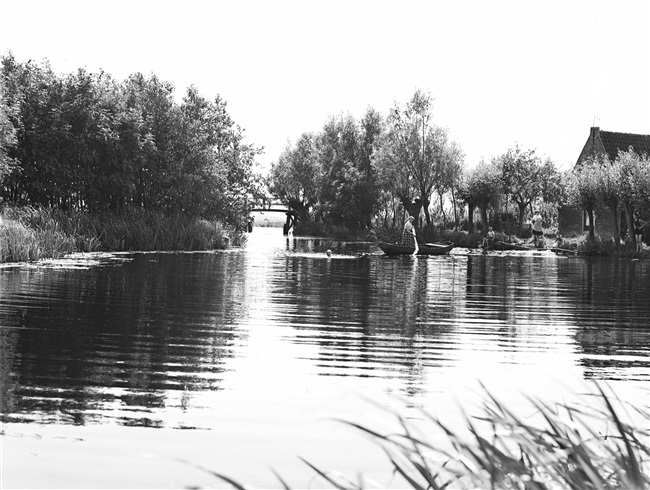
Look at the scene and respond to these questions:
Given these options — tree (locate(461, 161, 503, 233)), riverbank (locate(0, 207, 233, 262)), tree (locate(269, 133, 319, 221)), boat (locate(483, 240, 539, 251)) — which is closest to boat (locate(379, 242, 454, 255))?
boat (locate(483, 240, 539, 251))

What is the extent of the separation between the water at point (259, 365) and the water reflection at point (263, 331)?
5 centimetres

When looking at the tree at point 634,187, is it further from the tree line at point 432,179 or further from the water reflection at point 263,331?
the water reflection at point 263,331

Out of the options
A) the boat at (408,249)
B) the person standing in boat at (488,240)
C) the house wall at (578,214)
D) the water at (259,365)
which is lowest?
the water at (259,365)

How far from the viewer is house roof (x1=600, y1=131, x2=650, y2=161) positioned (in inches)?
2579

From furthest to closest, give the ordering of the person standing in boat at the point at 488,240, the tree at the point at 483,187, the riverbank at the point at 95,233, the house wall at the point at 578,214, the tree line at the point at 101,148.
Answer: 1. the tree at the point at 483,187
2. the house wall at the point at 578,214
3. the person standing in boat at the point at 488,240
4. the tree line at the point at 101,148
5. the riverbank at the point at 95,233

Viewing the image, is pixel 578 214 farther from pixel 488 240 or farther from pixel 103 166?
pixel 103 166

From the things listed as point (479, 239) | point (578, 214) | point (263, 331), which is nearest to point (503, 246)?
point (479, 239)

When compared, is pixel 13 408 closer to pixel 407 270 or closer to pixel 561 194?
pixel 407 270

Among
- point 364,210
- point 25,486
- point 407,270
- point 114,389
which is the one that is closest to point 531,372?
point 114,389

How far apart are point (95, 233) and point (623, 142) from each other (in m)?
42.7

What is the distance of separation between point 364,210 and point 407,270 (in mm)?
49371

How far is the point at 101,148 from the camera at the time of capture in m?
46.2

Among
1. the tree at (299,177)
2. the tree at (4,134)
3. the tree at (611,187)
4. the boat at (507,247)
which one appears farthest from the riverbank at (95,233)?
the tree at (299,177)

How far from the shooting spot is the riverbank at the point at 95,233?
103 feet
